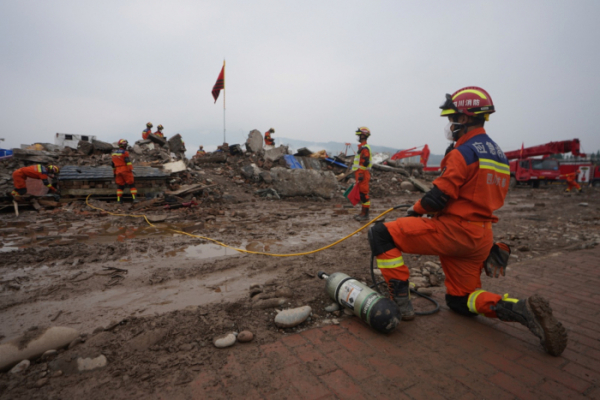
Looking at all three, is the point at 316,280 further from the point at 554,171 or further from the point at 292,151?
the point at 554,171

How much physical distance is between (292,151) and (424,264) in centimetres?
1384

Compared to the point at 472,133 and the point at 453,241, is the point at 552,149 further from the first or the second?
the point at 453,241

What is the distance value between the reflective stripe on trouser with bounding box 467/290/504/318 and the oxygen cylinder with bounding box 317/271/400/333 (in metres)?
0.73

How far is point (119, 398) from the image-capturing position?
5.54 feet

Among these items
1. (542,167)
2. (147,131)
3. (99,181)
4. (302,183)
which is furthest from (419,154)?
(99,181)

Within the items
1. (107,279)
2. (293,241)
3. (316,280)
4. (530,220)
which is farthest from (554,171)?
(107,279)

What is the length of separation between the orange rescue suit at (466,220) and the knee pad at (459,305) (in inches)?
3.6

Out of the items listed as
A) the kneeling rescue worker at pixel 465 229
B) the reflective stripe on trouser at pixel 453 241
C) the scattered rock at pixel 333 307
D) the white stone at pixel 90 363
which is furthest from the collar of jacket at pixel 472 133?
the white stone at pixel 90 363

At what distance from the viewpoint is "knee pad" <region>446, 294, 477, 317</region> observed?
265 cm

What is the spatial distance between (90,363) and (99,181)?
9204mm

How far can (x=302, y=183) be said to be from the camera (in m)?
11.2

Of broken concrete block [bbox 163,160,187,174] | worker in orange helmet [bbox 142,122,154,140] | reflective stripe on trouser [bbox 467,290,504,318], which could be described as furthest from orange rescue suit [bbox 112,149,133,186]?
reflective stripe on trouser [bbox 467,290,504,318]

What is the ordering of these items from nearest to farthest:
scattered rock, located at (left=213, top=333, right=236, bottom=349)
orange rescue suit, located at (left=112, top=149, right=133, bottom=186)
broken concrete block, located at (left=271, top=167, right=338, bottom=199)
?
1. scattered rock, located at (left=213, top=333, right=236, bottom=349)
2. orange rescue suit, located at (left=112, top=149, right=133, bottom=186)
3. broken concrete block, located at (left=271, top=167, right=338, bottom=199)

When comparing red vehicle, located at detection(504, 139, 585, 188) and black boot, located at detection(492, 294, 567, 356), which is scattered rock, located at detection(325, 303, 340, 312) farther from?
red vehicle, located at detection(504, 139, 585, 188)
